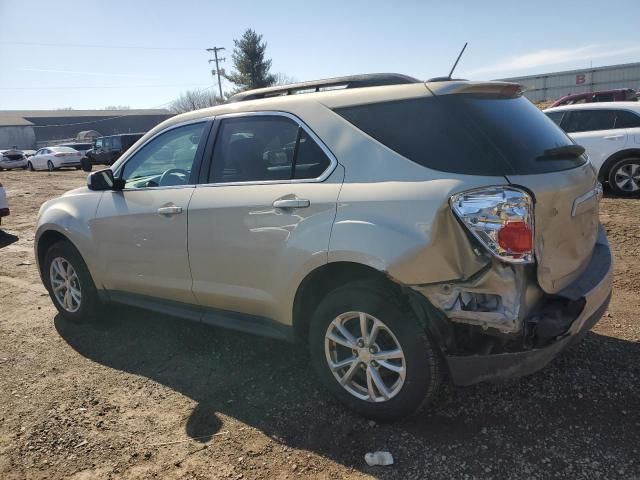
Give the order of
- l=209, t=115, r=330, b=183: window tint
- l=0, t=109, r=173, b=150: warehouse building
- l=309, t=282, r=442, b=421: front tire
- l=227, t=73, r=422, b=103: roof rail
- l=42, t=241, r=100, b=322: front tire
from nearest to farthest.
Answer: l=309, t=282, r=442, b=421: front tire
l=209, t=115, r=330, b=183: window tint
l=227, t=73, r=422, b=103: roof rail
l=42, t=241, r=100, b=322: front tire
l=0, t=109, r=173, b=150: warehouse building

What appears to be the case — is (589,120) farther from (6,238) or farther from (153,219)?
(6,238)

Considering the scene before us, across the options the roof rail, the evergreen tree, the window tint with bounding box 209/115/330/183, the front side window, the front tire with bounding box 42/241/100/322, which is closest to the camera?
the window tint with bounding box 209/115/330/183

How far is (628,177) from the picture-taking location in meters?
8.79

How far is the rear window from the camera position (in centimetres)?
254

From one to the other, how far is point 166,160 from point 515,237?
2723mm

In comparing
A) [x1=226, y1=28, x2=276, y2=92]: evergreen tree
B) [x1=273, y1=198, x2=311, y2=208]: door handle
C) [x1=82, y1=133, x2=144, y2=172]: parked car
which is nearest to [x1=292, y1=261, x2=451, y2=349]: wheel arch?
[x1=273, y1=198, x2=311, y2=208]: door handle

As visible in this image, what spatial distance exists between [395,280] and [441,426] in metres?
0.95

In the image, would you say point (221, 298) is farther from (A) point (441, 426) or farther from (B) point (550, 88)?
(B) point (550, 88)

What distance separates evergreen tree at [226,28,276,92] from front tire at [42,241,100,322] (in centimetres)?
4733

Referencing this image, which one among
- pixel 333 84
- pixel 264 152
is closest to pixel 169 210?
pixel 264 152

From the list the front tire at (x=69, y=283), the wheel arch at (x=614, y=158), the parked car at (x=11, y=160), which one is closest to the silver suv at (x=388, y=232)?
the front tire at (x=69, y=283)

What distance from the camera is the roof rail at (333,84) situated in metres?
3.19

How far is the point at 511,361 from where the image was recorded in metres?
2.47

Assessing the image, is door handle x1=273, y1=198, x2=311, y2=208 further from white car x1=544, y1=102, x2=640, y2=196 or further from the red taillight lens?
white car x1=544, y1=102, x2=640, y2=196
